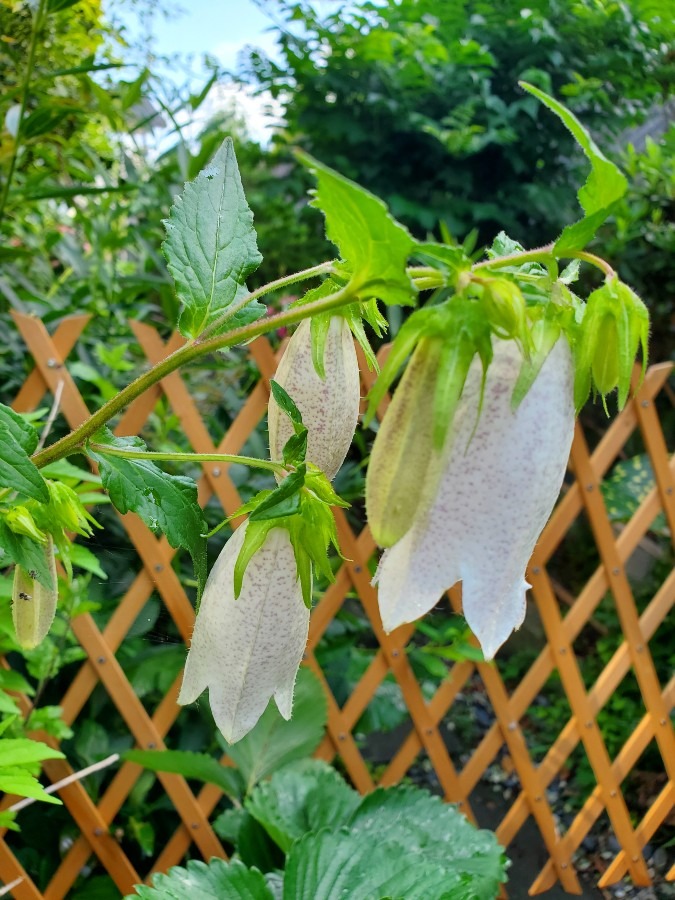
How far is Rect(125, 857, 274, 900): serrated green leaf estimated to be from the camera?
81 cm

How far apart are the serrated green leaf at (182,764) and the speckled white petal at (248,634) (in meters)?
0.64

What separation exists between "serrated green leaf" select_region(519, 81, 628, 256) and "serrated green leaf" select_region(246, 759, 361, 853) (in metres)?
0.85

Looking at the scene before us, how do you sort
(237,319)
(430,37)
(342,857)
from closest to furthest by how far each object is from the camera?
(237,319), (342,857), (430,37)

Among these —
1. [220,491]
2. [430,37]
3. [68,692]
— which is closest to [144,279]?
[220,491]

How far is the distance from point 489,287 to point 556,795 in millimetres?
1681

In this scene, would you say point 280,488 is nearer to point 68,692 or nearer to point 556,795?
point 68,692

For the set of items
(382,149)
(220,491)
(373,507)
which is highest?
(382,149)

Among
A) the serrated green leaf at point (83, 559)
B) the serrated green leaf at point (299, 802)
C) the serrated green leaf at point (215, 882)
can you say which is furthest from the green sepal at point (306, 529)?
the serrated green leaf at point (299, 802)

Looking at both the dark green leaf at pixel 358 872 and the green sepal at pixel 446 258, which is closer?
the green sepal at pixel 446 258

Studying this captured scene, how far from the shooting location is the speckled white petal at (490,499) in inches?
12.2

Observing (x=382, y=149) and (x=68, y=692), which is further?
(x=382, y=149)

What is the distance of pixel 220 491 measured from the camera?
1.10 meters

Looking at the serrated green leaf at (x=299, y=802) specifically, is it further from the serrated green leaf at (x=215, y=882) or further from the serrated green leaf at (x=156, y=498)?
the serrated green leaf at (x=156, y=498)

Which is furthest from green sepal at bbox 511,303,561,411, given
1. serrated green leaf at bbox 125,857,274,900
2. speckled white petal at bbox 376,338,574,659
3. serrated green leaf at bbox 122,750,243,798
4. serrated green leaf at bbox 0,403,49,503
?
serrated green leaf at bbox 122,750,243,798
